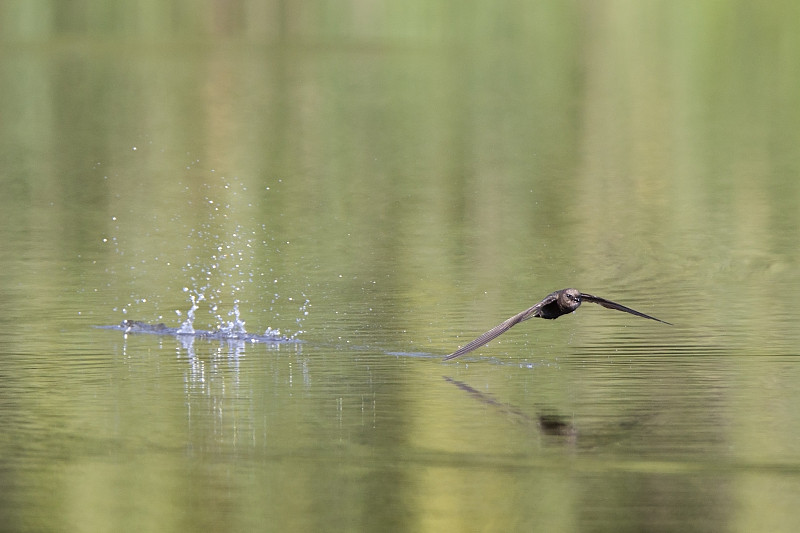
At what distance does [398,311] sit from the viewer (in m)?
15.5

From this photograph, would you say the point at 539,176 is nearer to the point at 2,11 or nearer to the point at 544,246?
the point at 544,246

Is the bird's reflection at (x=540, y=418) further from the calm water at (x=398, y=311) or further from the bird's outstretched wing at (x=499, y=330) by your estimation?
the bird's outstretched wing at (x=499, y=330)

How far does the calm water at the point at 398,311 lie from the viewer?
386 inches

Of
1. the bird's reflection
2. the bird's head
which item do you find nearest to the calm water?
the bird's reflection

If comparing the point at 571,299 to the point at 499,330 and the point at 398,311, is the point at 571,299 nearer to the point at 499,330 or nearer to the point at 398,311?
the point at 499,330

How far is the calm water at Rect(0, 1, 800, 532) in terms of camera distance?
9.80 metres

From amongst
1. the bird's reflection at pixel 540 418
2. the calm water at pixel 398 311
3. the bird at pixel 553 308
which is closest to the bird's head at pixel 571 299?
the bird at pixel 553 308

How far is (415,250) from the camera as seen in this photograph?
63.2 ft

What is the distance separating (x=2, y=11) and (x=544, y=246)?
162ft

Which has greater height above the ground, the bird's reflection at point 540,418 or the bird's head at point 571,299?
the bird's head at point 571,299

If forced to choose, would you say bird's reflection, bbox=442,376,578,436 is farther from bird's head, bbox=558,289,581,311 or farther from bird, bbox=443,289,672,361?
bird's head, bbox=558,289,581,311

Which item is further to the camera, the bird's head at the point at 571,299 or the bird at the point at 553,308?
the bird's head at the point at 571,299

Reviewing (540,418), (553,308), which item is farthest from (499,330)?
(540,418)

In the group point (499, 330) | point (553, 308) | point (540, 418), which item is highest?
point (553, 308)
